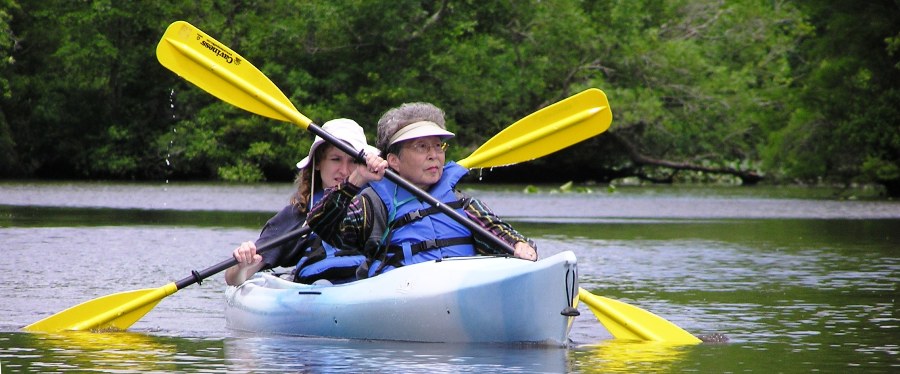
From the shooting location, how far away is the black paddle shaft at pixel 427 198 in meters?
7.88

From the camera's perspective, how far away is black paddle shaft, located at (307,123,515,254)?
7.88 metres

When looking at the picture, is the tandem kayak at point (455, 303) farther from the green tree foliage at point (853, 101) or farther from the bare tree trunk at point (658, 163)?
the bare tree trunk at point (658, 163)

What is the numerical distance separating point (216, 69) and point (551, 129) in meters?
2.12

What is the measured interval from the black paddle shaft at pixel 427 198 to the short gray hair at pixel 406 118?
0.18m

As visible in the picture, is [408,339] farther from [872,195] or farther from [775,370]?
[872,195]

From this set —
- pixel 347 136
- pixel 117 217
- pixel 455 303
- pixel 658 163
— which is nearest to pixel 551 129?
pixel 347 136

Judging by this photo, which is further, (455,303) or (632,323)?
(632,323)

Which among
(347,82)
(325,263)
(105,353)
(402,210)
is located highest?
(347,82)

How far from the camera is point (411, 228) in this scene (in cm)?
805

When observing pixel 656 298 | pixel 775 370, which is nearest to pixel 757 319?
pixel 656 298

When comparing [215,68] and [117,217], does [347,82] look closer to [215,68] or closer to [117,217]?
[117,217]

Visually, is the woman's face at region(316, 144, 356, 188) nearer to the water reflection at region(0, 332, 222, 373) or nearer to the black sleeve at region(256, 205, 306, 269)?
the black sleeve at region(256, 205, 306, 269)

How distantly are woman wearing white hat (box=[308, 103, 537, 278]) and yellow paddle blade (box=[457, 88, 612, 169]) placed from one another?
4.65 ft

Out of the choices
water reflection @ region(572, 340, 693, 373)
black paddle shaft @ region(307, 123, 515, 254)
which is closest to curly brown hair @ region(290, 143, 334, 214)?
black paddle shaft @ region(307, 123, 515, 254)
